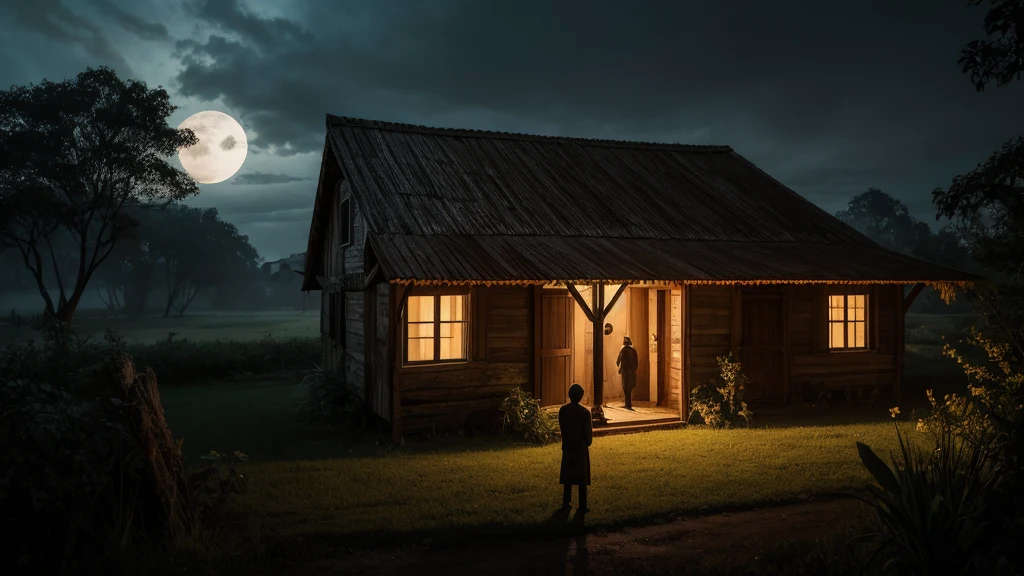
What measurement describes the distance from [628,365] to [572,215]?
352cm

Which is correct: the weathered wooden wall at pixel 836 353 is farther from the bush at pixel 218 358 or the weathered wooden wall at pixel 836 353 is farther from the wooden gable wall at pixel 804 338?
the bush at pixel 218 358

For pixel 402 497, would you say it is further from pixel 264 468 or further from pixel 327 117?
pixel 327 117

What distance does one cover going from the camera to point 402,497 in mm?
8070

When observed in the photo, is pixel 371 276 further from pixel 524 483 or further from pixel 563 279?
pixel 524 483

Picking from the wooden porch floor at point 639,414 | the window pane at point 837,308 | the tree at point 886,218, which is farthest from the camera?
the tree at point 886,218

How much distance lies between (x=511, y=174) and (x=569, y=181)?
149cm

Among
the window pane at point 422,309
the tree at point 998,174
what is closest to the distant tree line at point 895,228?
the tree at point 998,174

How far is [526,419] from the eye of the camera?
1202 centimetres

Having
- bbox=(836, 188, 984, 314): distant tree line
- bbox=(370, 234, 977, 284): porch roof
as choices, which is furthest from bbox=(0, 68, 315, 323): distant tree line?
bbox=(836, 188, 984, 314): distant tree line

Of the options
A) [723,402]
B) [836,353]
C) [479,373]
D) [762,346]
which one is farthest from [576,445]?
[836,353]

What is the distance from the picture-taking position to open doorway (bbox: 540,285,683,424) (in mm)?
13414

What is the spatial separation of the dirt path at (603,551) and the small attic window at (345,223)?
9878 mm

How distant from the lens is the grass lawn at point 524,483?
7215mm

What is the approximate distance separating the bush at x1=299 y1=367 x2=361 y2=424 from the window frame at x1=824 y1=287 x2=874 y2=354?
1027 centimetres
